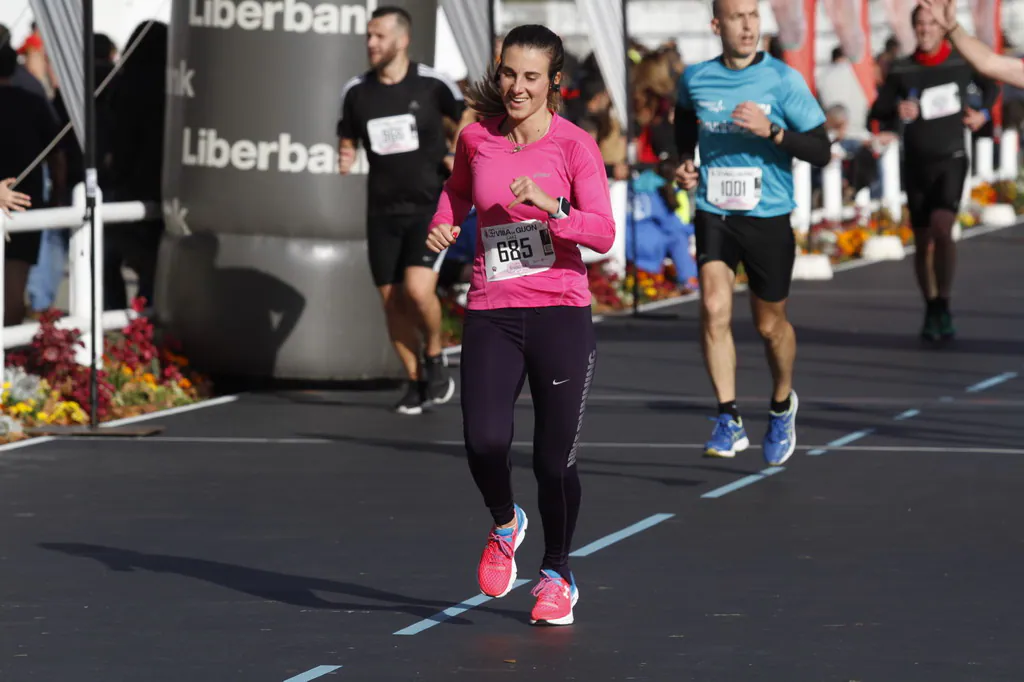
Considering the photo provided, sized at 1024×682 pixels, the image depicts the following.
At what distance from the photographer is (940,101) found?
55.0 ft

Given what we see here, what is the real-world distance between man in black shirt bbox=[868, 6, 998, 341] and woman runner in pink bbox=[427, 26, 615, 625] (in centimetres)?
968

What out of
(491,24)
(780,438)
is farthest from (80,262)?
(780,438)

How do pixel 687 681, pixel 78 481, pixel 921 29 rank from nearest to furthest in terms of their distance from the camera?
pixel 687 681
pixel 78 481
pixel 921 29

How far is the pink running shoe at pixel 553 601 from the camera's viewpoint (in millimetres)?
7219

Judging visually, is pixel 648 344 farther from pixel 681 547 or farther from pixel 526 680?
pixel 526 680

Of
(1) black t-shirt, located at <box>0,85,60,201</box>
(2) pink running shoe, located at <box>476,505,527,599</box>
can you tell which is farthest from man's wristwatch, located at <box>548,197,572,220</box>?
(1) black t-shirt, located at <box>0,85,60,201</box>

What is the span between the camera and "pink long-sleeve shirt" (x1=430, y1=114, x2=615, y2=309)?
729cm

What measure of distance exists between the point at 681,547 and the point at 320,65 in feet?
19.7

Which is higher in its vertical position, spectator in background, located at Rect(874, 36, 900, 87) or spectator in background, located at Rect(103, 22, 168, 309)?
spectator in background, located at Rect(874, 36, 900, 87)

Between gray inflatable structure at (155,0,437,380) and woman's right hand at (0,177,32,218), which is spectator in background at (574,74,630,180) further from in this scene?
woman's right hand at (0,177,32,218)

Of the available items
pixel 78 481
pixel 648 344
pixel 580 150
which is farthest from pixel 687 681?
pixel 648 344

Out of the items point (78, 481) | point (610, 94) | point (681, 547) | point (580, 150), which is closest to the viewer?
point (580, 150)

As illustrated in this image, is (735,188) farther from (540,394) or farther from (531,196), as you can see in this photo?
(531,196)

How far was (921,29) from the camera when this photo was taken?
16438mm
